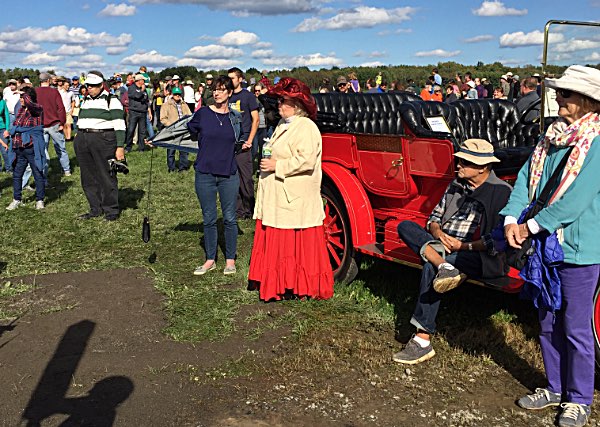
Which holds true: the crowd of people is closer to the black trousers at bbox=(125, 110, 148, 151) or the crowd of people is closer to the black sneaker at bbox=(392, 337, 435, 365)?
the black sneaker at bbox=(392, 337, 435, 365)

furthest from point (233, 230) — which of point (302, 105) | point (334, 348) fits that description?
point (334, 348)

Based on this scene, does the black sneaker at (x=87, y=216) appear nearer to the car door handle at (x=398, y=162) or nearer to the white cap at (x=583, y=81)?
the car door handle at (x=398, y=162)

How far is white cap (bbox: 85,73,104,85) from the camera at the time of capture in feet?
28.7

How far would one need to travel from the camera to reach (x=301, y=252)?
5738 mm

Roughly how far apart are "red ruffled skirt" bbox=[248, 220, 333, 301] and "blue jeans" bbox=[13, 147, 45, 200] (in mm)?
5754

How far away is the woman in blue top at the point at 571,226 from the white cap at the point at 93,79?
6527mm

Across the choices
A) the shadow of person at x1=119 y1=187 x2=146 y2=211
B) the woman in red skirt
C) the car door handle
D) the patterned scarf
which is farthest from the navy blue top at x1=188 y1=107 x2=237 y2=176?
the shadow of person at x1=119 y1=187 x2=146 y2=211

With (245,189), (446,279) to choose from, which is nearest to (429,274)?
(446,279)

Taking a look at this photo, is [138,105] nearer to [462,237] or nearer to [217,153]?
[217,153]

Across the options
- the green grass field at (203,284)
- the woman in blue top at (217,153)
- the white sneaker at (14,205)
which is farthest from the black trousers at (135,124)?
the woman in blue top at (217,153)

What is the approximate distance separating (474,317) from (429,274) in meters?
1.12

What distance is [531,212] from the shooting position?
361cm

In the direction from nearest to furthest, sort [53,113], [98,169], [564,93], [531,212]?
[564,93]
[531,212]
[98,169]
[53,113]

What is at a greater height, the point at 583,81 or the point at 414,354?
the point at 583,81
